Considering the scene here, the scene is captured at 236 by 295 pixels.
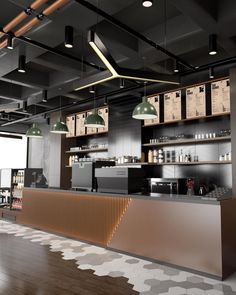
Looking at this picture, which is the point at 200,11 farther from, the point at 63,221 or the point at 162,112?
the point at 63,221

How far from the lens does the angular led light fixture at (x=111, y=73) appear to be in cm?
288

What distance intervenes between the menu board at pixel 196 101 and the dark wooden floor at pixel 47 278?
3.85 m

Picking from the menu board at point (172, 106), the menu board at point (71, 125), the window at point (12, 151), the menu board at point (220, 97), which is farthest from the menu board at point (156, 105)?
the window at point (12, 151)

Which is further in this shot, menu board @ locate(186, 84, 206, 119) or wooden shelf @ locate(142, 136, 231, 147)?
menu board @ locate(186, 84, 206, 119)

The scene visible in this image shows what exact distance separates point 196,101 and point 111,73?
3.32m

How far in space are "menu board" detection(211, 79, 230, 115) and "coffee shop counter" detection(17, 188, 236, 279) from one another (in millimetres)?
2440

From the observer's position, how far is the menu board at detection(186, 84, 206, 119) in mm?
5910

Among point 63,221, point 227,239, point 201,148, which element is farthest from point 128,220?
point 201,148

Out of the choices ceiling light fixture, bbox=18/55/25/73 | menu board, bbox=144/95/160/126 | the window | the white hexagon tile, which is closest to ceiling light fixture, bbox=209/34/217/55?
menu board, bbox=144/95/160/126

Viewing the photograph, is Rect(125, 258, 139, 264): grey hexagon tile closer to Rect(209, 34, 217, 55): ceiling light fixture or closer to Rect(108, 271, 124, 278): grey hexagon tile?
Rect(108, 271, 124, 278): grey hexagon tile

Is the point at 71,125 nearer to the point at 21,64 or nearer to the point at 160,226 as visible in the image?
the point at 21,64

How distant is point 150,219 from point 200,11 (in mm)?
2839

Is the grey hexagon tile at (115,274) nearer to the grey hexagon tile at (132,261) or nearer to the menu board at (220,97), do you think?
the grey hexagon tile at (132,261)

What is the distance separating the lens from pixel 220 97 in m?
5.60
